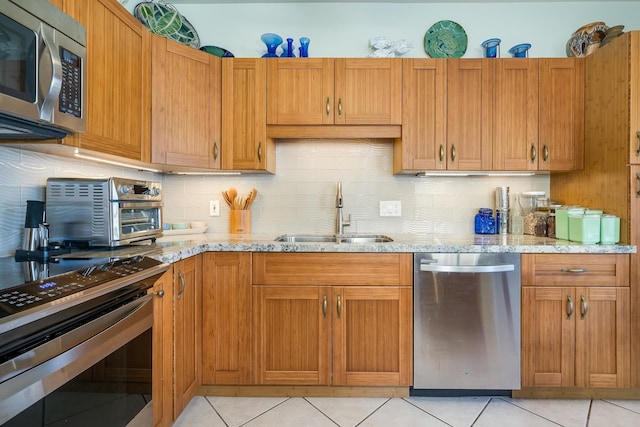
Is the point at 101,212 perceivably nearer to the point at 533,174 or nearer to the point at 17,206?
the point at 17,206

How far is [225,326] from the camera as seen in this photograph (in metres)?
1.98

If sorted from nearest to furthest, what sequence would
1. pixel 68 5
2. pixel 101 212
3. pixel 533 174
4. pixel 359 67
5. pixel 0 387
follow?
pixel 0 387, pixel 68 5, pixel 101 212, pixel 359 67, pixel 533 174

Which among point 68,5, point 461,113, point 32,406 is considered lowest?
point 32,406

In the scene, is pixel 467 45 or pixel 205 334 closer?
pixel 205 334

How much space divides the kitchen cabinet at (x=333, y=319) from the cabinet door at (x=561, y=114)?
128 cm

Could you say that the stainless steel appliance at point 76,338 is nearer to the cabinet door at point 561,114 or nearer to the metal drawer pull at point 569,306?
the metal drawer pull at point 569,306

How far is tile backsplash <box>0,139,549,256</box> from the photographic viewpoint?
2631 millimetres

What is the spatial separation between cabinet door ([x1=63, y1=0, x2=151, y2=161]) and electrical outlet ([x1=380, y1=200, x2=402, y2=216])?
1647 millimetres

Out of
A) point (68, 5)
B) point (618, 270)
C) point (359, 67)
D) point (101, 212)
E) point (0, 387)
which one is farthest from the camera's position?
point (359, 67)

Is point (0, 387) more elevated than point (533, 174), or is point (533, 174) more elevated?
point (533, 174)

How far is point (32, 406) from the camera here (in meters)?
0.88

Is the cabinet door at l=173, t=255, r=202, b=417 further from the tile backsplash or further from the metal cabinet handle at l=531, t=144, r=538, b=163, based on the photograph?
the metal cabinet handle at l=531, t=144, r=538, b=163

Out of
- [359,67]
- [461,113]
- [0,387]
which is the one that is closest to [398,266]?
[461,113]

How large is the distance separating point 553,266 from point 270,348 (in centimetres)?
168
